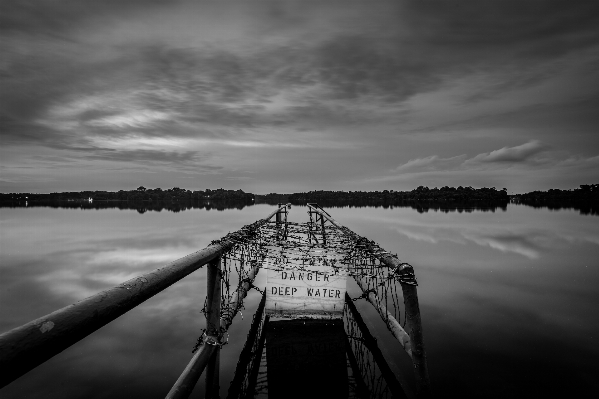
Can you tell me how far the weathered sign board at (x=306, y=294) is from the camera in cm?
779

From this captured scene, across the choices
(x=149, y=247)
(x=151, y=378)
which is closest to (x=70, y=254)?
(x=149, y=247)

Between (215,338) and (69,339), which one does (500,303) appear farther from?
(69,339)

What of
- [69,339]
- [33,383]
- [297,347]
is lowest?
[33,383]

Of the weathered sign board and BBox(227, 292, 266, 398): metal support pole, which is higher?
the weathered sign board

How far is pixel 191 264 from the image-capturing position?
A: 13.0 feet

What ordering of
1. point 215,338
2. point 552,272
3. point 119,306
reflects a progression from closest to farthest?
point 119,306 < point 215,338 < point 552,272

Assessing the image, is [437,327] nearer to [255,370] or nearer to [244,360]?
[255,370]

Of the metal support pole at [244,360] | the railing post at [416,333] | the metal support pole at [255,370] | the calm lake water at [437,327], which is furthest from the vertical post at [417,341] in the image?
the metal support pole at [244,360]

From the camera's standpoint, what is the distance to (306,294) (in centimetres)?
782

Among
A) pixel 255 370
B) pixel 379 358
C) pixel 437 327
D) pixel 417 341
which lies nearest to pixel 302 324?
pixel 255 370

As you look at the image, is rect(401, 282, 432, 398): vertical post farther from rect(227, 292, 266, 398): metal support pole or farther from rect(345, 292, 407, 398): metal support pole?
rect(227, 292, 266, 398): metal support pole

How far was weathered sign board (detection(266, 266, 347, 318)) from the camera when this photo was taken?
7785 millimetres

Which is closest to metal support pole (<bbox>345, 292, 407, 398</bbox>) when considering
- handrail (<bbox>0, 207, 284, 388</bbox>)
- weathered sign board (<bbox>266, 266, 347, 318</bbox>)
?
weathered sign board (<bbox>266, 266, 347, 318</bbox>)

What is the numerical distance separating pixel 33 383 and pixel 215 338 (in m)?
7.41
